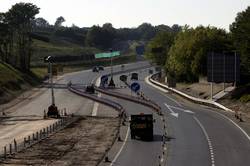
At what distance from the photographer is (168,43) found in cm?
18588

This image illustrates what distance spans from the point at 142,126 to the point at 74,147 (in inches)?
236

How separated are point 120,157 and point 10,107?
6341 cm

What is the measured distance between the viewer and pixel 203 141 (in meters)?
52.3

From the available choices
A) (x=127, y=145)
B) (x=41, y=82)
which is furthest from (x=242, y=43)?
(x=41, y=82)

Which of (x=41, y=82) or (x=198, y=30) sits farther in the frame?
(x=41, y=82)

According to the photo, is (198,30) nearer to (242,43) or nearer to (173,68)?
(173,68)

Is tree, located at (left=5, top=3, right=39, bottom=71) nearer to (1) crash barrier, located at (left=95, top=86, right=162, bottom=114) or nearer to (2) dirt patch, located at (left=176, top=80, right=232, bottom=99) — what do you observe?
(1) crash barrier, located at (left=95, top=86, right=162, bottom=114)

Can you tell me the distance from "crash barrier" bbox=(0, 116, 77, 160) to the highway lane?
8695mm

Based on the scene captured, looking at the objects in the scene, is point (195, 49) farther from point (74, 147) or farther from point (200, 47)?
point (74, 147)

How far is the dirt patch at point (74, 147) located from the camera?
44.0 m

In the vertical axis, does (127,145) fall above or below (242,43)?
below

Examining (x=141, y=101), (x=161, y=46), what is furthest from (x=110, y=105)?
(x=161, y=46)

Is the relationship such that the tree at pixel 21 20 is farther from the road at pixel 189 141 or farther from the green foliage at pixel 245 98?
the green foliage at pixel 245 98

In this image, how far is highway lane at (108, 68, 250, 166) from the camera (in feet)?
140
